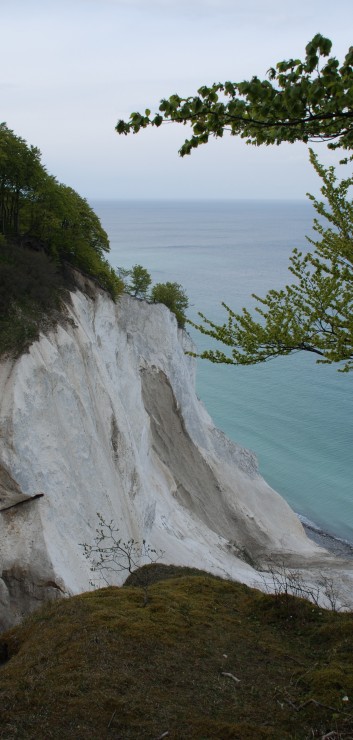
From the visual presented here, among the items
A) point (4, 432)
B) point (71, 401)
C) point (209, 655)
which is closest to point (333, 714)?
point (209, 655)

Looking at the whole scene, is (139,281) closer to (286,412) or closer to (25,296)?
(286,412)

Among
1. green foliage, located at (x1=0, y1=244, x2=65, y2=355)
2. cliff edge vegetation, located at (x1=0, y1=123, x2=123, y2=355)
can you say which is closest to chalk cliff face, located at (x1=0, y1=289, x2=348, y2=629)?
green foliage, located at (x1=0, y1=244, x2=65, y2=355)

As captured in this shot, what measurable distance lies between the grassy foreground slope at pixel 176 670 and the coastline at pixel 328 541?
77.4ft

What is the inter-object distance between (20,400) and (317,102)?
14.1 metres

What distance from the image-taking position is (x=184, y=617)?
12359mm

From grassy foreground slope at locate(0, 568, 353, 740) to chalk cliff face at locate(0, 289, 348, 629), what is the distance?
3.16m

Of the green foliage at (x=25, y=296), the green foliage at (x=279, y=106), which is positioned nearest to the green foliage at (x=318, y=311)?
the green foliage at (x=279, y=106)

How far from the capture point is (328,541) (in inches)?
1457

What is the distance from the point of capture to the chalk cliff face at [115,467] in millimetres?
16188

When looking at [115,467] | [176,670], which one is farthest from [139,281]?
[176,670]

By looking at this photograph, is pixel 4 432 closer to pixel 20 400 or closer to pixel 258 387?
pixel 20 400

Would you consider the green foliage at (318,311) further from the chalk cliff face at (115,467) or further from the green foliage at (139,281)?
the green foliage at (139,281)

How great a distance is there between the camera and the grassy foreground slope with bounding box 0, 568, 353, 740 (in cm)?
812

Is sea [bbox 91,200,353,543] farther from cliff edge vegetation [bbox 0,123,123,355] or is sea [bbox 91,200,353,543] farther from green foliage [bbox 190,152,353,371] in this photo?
green foliage [bbox 190,152,353,371]
